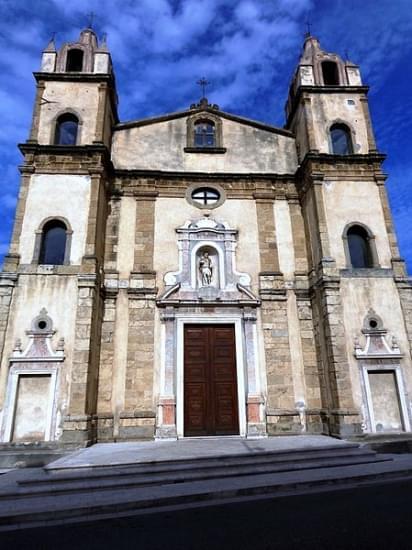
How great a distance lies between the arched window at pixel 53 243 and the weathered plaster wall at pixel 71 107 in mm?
3098

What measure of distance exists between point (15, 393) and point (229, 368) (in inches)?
231

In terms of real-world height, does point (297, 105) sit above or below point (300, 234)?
above

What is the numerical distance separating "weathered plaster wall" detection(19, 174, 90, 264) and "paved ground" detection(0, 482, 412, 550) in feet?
24.9

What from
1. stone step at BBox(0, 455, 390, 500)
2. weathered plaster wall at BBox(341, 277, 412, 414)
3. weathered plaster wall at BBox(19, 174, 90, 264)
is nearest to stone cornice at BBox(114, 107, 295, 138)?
weathered plaster wall at BBox(19, 174, 90, 264)

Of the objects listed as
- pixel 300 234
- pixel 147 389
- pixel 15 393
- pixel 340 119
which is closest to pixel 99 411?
pixel 147 389

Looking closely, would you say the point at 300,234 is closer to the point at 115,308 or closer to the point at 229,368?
the point at 229,368

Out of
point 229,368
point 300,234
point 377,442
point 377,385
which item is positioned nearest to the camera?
point 377,442

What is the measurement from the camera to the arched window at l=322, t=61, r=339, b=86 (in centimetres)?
1518

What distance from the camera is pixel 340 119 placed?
1373cm

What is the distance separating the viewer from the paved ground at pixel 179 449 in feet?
24.7

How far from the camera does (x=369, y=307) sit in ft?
36.4

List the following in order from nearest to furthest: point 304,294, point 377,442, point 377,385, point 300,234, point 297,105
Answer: point 377,442, point 377,385, point 304,294, point 300,234, point 297,105

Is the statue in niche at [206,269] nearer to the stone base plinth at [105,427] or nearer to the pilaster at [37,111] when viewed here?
the stone base plinth at [105,427]

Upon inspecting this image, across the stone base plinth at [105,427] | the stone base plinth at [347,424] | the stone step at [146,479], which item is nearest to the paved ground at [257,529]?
the stone step at [146,479]
